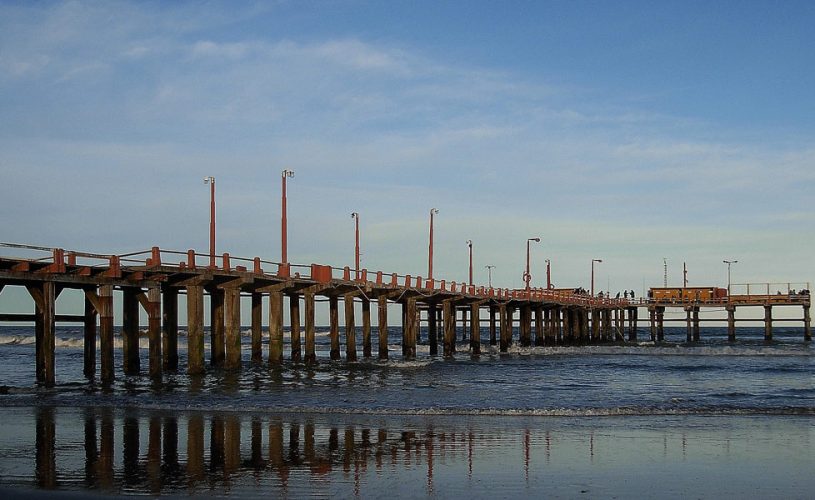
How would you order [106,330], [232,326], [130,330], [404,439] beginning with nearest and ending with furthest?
[404,439]
[106,330]
[130,330]
[232,326]

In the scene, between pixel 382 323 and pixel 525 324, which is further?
pixel 525 324

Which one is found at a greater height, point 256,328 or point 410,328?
point 256,328

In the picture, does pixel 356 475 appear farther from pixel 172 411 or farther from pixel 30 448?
pixel 172 411

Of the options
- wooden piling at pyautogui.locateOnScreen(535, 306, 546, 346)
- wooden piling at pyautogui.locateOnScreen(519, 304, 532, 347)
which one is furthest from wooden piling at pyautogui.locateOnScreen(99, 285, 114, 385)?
wooden piling at pyautogui.locateOnScreen(535, 306, 546, 346)

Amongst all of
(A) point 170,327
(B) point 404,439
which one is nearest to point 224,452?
(B) point 404,439

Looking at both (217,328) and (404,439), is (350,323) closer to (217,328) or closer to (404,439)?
(217,328)

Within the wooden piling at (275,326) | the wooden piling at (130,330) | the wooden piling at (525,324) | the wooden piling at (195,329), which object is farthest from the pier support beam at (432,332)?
the wooden piling at (130,330)

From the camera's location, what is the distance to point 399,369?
37594 mm

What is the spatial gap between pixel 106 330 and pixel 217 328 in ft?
26.0

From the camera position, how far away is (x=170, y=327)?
108 ft

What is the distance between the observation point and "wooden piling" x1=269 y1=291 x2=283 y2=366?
34.3 meters

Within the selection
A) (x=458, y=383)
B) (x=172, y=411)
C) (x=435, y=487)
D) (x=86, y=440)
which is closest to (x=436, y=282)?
(x=458, y=383)

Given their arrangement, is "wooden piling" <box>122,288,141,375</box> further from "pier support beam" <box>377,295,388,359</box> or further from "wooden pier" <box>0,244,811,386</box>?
"pier support beam" <box>377,295,388,359</box>

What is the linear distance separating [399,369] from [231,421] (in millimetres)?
20761
